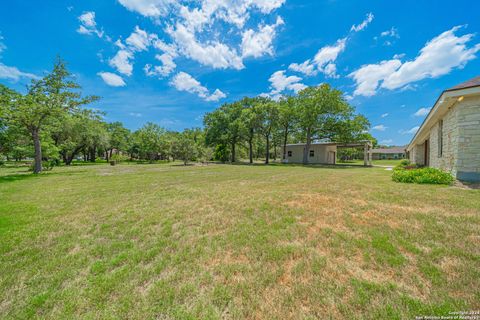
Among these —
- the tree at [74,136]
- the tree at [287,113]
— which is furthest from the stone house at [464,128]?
the tree at [74,136]

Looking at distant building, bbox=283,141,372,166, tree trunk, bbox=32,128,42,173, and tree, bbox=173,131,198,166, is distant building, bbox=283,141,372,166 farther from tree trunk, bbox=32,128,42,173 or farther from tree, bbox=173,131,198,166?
tree trunk, bbox=32,128,42,173

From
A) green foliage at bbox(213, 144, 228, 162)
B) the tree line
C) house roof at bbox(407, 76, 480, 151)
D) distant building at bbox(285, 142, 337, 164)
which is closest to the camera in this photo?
house roof at bbox(407, 76, 480, 151)

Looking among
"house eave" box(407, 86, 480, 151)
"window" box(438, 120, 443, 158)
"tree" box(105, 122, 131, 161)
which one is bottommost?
"window" box(438, 120, 443, 158)

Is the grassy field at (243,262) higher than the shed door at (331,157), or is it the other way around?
the shed door at (331,157)

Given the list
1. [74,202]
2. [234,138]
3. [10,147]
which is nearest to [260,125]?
[234,138]

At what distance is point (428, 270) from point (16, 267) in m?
5.22

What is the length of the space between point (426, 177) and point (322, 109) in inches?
628

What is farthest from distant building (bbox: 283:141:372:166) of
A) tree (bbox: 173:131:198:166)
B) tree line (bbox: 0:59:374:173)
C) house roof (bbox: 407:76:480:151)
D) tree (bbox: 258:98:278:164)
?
house roof (bbox: 407:76:480:151)

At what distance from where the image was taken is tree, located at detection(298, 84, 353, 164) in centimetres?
2080

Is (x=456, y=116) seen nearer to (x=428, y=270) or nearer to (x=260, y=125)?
(x=428, y=270)

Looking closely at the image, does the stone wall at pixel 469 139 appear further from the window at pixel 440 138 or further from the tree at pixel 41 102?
the tree at pixel 41 102

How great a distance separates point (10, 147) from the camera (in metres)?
17.4

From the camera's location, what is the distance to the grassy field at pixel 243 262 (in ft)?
5.41

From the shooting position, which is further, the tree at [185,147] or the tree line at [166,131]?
the tree at [185,147]
